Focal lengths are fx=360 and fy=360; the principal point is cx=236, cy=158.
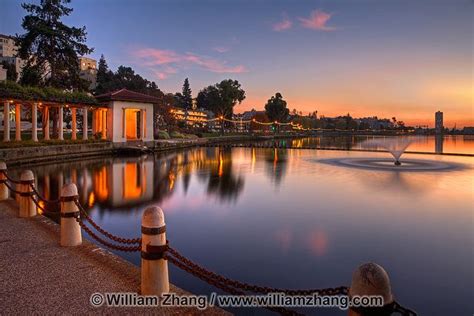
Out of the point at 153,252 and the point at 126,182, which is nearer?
the point at 153,252

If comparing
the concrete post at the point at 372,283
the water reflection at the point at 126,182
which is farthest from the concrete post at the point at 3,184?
the concrete post at the point at 372,283

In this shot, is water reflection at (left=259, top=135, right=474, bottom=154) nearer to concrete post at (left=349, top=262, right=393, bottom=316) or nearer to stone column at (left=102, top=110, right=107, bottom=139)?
stone column at (left=102, top=110, right=107, bottom=139)

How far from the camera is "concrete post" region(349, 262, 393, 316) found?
302 centimetres

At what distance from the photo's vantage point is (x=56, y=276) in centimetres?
568

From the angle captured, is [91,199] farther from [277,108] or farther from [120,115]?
[277,108]

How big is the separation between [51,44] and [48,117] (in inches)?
407

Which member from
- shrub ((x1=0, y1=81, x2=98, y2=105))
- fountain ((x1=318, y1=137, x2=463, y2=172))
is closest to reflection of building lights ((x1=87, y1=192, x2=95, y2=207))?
shrub ((x1=0, y1=81, x2=98, y2=105))

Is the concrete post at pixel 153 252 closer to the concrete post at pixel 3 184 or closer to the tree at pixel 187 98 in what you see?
the concrete post at pixel 3 184

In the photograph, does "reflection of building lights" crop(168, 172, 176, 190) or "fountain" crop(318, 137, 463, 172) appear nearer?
"reflection of building lights" crop(168, 172, 176, 190)

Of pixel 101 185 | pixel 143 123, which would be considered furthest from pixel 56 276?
pixel 143 123

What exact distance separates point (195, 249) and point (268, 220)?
410 cm

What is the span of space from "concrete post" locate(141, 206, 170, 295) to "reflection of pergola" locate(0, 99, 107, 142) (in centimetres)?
3322

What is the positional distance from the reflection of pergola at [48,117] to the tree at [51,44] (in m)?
4.63

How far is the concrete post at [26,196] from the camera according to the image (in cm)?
921
